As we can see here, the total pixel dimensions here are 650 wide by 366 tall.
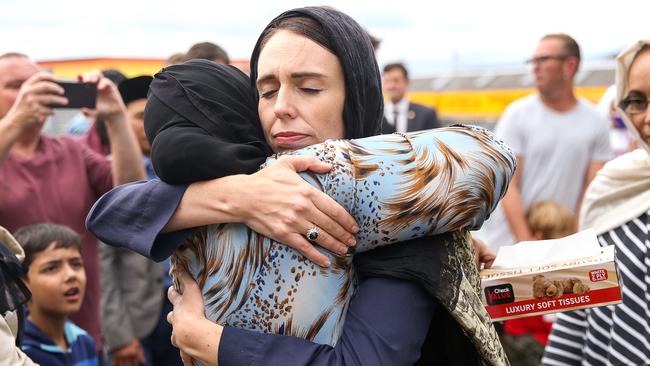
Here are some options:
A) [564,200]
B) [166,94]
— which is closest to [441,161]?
[166,94]

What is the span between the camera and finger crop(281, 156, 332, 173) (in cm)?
148

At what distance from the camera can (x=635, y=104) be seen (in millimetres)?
2537

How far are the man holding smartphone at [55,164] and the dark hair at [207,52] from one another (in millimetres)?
414

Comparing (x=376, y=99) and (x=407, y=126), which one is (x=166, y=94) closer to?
(x=376, y=99)

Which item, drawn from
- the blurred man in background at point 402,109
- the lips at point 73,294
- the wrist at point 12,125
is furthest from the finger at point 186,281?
the blurred man in background at point 402,109

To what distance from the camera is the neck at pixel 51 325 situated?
3686 mm

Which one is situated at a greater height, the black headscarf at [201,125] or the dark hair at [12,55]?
the black headscarf at [201,125]

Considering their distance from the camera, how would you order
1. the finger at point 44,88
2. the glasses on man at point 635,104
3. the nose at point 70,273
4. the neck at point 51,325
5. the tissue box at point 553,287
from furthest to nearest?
the nose at point 70,273 → the neck at point 51,325 → the finger at point 44,88 → the glasses on man at point 635,104 → the tissue box at point 553,287

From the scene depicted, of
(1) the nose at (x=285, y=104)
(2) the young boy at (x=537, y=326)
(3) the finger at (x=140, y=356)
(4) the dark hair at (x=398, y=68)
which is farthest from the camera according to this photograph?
(4) the dark hair at (x=398, y=68)

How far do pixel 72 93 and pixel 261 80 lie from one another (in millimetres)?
2263

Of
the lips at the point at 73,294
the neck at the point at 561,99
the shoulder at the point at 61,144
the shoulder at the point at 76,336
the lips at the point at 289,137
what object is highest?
the lips at the point at 289,137

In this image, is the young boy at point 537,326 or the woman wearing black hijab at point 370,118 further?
the young boy at point 537,326

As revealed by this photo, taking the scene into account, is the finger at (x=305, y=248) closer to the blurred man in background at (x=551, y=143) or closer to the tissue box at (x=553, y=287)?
the tissue box at (x=553, y=287)

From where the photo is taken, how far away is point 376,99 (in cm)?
173
